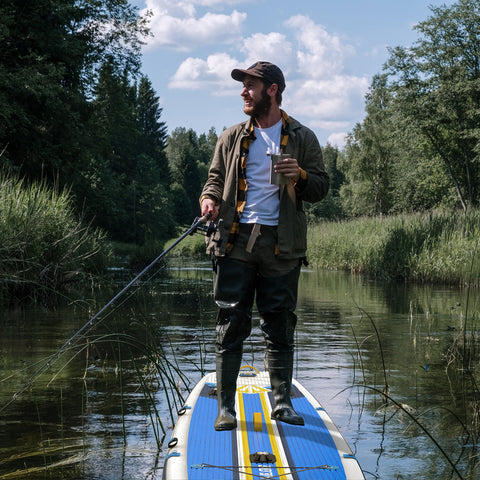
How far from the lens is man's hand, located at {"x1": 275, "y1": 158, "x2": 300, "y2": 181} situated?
13.8 ft

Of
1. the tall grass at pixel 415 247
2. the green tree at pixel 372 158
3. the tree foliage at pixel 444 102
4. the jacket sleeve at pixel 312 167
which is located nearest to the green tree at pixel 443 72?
the tree foliage at pixel 444 102

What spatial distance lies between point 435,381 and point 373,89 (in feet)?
215

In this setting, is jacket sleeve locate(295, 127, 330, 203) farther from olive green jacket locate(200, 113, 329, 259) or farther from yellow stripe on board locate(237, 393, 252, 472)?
yellow stripe on board locate(237, 393, 252, 472)

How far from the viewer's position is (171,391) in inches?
199

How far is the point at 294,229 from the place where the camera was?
4.35 metres

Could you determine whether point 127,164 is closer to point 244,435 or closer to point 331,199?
point 331,199

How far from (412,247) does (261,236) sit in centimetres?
1619

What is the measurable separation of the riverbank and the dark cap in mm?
11684

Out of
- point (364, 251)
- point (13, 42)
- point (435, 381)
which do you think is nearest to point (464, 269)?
point (364, 251)

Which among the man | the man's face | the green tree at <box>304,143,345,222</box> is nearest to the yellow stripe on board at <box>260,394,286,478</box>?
the man

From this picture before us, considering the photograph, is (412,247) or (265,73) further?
(412,247)

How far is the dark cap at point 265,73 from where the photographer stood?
14.6 ft

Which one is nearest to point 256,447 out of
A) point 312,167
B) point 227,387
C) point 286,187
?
point 227,387

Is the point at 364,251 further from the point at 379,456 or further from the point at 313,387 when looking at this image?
the point at 379,456
